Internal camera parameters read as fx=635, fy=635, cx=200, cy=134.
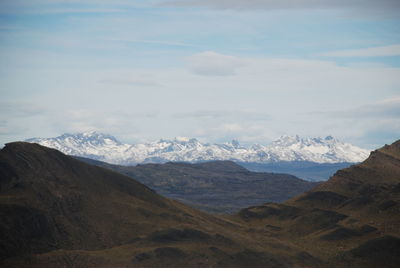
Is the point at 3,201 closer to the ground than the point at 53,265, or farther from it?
farther from it

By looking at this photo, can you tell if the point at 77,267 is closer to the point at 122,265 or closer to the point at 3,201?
the point at 122,265

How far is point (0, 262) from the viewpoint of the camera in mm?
176375

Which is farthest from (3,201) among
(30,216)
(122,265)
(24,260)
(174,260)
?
(174,260)

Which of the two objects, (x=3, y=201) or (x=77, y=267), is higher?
(x=3, y=201)

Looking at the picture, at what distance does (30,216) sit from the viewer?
19912 centimetres

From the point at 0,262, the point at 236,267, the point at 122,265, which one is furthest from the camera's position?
the point at 236,267

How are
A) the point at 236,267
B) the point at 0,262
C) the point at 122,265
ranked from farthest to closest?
the point at 236,267 → the point at 122,265 → the point at 0,262

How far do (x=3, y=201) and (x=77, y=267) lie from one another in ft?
122

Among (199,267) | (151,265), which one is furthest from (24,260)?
(199,267)

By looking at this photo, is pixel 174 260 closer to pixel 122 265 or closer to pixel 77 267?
pixel 122 265

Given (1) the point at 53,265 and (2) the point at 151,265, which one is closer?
(1) the point at 53,265

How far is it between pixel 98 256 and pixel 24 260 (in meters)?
21.9

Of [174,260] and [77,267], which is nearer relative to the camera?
→ [77,267]

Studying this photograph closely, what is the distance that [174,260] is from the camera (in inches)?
7766
